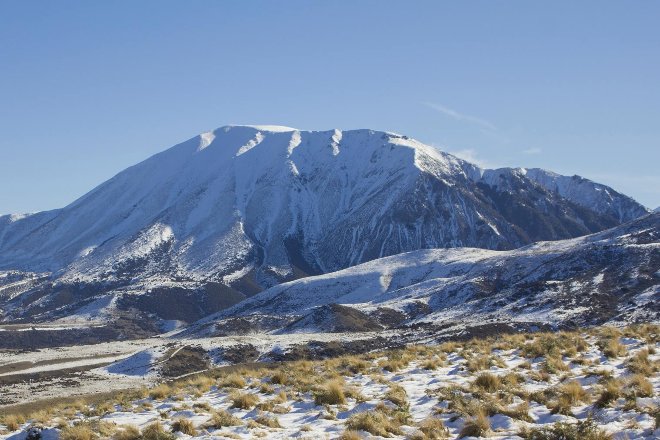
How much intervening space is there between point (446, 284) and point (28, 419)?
400ft

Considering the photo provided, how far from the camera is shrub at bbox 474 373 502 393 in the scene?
613 inches

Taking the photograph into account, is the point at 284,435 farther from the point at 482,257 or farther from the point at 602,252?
the point at 482,257

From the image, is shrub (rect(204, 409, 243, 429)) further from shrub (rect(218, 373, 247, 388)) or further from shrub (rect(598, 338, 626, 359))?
shrub (rect(598, 338, 626, 359))

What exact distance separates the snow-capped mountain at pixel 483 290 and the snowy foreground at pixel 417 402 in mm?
64877

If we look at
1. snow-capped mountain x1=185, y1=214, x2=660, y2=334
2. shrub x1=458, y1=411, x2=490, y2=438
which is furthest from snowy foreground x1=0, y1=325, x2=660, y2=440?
snow-capped mountain x1=185, y1=214, x2=660, y2=334

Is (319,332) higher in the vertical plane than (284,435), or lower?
lower

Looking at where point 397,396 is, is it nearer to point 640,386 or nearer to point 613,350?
point 640,386

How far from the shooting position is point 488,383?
16016 mm

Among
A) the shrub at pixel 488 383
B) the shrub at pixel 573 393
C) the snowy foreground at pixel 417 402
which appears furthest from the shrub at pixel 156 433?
the shrub at pixel 573 393

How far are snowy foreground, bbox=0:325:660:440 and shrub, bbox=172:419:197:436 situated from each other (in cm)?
3

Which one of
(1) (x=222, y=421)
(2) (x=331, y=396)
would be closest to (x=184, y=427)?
(1) (x=222, y=421)

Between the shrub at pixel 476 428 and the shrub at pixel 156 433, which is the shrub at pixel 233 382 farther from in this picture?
the shrub at pixel 476 428

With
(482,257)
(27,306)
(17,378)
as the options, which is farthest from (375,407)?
(27,306)

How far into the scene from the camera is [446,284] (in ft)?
441
